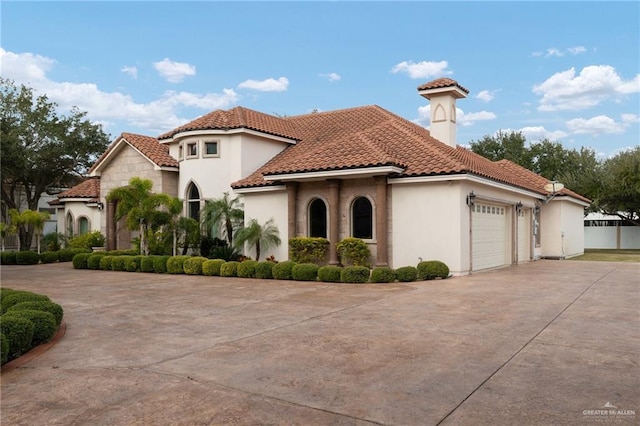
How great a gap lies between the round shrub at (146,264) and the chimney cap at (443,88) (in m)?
13.5

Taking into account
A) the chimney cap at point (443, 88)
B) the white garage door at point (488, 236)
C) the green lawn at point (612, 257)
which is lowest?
the green lawn at point (612, 257)

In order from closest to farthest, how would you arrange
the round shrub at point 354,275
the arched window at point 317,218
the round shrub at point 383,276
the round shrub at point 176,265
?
the round shrub at point 383,276, the round shrub at point 354,275, the round shrub at point 176,265, the arched window at point 317,218

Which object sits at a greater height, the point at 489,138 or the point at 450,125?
the point at 489,138

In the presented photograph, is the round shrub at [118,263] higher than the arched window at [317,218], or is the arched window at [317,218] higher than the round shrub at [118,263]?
the arched window at [317,218]

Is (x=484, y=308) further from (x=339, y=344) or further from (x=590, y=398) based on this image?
(x=590, y=398)

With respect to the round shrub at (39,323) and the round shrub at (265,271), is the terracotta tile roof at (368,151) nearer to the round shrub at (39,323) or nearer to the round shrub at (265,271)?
the round shrub at (265,271)

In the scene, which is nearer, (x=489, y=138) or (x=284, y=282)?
(x=284, y=282)

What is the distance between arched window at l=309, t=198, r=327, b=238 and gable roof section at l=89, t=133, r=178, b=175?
8180 millimetres

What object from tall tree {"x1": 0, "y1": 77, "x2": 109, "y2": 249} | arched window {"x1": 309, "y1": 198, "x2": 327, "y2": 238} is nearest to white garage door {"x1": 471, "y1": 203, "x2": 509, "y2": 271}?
arched window {"x1": 309, "y1": 198, "x2": 327, "y2": 238}

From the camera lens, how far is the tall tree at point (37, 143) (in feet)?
102

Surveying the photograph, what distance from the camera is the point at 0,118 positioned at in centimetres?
3158

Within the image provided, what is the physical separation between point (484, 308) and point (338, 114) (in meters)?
16.7

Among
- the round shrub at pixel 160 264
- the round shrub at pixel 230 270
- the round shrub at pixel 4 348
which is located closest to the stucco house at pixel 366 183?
the round shrub at pixel 230 270

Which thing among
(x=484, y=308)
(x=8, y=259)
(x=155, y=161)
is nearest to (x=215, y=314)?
(x=484, y=308)
